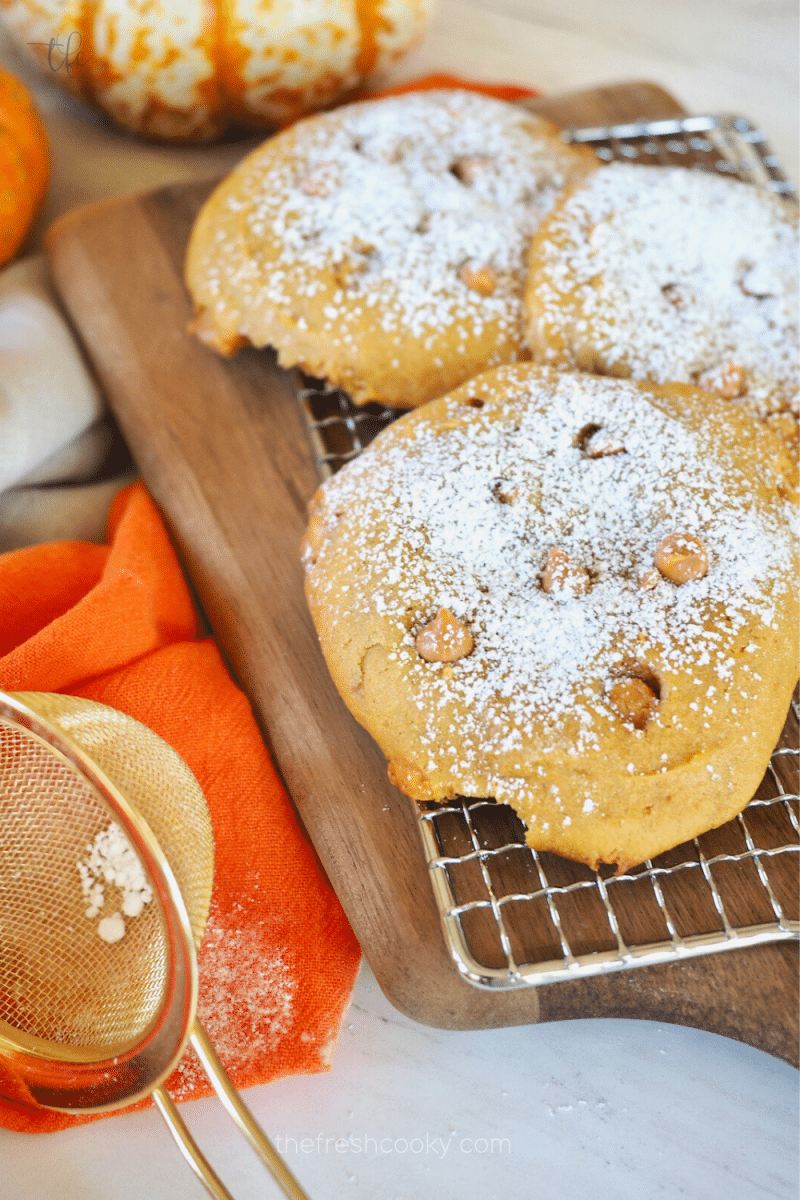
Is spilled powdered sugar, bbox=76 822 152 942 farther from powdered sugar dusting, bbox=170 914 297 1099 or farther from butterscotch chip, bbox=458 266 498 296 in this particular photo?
butterscotch chip, bbox=458 266 498 296

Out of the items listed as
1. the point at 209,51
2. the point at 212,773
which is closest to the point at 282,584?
the point at 212,773

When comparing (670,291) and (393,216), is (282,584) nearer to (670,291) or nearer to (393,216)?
(393,216)

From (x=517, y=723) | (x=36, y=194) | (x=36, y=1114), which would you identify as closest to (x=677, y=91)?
(x=36, y=194)

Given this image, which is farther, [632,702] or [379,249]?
[379,249]

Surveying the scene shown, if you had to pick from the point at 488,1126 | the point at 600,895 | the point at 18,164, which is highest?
the point at 18,164

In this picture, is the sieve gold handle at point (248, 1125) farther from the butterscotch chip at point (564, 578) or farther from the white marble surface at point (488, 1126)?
the butterscotch chip at point (564, 578)

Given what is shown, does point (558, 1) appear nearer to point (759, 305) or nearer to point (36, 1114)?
point (759, 305)
